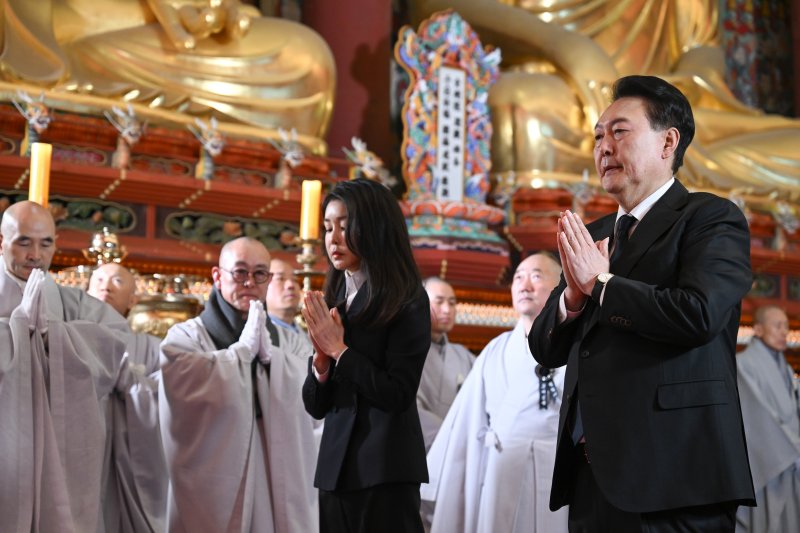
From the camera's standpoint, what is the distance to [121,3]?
6.25 m

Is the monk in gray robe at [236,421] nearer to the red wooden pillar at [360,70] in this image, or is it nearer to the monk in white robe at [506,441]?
the monk in white robe at [506,441]

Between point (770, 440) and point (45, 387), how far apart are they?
3310mm

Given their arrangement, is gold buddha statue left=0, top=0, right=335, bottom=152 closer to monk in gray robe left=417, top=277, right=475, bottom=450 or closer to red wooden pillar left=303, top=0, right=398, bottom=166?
red wooden pillar left=303, top=0, right=398, bottom=166

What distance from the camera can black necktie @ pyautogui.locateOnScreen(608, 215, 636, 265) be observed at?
2047 millimetres

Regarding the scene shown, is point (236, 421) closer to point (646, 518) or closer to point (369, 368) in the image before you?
point (369, 368)

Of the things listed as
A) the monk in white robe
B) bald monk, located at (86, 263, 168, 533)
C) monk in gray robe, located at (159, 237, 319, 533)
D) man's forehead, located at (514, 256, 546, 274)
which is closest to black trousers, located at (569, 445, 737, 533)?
monk in gray robe, located at (159, 237, 319, 533)

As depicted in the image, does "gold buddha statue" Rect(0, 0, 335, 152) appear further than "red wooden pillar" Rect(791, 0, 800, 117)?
No

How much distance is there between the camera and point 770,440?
16.9ft

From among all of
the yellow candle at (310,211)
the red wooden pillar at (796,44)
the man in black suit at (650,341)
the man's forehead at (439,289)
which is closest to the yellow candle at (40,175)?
the yellow candle at (310,211)

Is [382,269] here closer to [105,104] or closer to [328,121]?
[105,104]

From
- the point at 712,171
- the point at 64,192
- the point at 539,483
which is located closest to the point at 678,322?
the point at 539,483

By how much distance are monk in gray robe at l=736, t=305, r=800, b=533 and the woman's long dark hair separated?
117 inches

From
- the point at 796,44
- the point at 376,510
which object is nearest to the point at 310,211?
the point at 376,510

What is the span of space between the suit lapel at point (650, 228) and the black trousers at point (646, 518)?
1.18 feet
